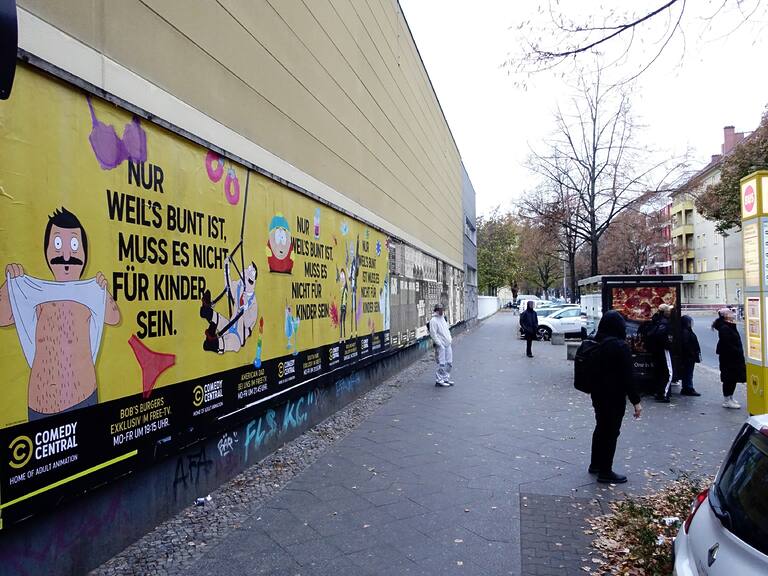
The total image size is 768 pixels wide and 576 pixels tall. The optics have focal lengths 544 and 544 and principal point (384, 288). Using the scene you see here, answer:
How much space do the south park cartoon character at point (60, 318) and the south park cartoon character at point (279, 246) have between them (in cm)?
261

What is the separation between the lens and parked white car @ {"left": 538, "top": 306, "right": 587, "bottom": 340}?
77.8 feet

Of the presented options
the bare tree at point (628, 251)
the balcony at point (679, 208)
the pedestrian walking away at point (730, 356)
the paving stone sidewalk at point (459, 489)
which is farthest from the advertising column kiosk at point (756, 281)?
the balcony at point (679, 208)

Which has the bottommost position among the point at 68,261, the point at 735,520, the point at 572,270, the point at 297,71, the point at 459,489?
the point at 459,489

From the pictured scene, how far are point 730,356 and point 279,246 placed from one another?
705 cm

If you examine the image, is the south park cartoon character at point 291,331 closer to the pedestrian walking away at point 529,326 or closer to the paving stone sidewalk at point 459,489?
the paving stone sidewalk at point 459,489

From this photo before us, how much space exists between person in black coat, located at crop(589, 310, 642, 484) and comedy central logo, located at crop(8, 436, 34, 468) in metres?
4.61

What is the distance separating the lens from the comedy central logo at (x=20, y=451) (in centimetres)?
284

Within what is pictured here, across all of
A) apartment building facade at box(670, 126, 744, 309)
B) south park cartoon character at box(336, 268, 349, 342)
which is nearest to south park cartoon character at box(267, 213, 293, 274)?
south park cartoon character at box(336, 268, 349, 342)

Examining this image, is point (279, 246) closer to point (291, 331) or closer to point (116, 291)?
point (291, 331)

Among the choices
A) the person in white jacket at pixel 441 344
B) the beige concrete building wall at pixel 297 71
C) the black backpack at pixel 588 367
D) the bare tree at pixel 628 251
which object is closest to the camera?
the beige concrete building wall at pixel 297 71

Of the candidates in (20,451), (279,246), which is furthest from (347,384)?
(20,451)

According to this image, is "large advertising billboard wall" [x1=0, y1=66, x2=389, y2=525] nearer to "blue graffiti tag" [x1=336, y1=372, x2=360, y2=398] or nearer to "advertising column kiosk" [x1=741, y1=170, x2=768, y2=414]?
"blue graffiti tag" [x1=336, y1=372, x2=360, y2=398]

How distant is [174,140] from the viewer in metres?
4.43

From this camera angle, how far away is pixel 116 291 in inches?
144
